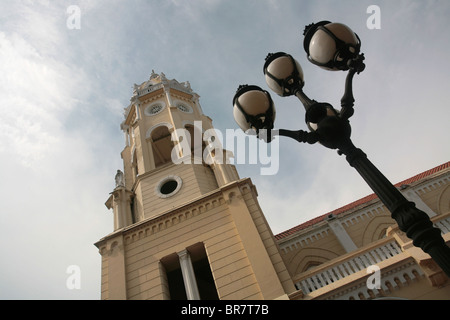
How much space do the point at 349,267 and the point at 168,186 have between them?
27.8 feet

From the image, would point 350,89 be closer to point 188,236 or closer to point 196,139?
point 188,236

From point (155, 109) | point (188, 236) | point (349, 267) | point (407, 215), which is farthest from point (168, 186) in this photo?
point (407, 215)

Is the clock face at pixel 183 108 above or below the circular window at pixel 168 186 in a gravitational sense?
above

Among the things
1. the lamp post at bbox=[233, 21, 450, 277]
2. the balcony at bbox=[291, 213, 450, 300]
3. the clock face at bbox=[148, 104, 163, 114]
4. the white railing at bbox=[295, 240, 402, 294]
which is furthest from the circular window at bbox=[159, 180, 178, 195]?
the lamp post at bbox=[233, 21, 450, 277]

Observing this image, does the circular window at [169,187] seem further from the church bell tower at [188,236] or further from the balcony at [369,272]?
the balcony at [369,272]

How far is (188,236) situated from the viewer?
11758mm

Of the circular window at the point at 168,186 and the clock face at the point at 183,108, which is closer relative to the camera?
the circular window at the point at 168,186

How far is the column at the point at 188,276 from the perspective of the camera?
10.2 m

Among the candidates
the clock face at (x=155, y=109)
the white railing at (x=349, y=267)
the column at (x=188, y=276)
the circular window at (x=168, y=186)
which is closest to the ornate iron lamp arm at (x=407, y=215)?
the white railing at (x=349, y=267)

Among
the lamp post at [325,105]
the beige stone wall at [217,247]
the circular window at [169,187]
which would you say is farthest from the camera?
the circular window at [169,187]

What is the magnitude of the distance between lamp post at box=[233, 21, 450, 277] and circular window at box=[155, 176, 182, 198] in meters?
9.62

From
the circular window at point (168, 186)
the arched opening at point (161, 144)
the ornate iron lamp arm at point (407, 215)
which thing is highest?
the arched opening at point (161, 144)

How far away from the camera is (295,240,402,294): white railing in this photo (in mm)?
9320

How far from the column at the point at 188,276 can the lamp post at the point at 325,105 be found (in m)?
7.25
